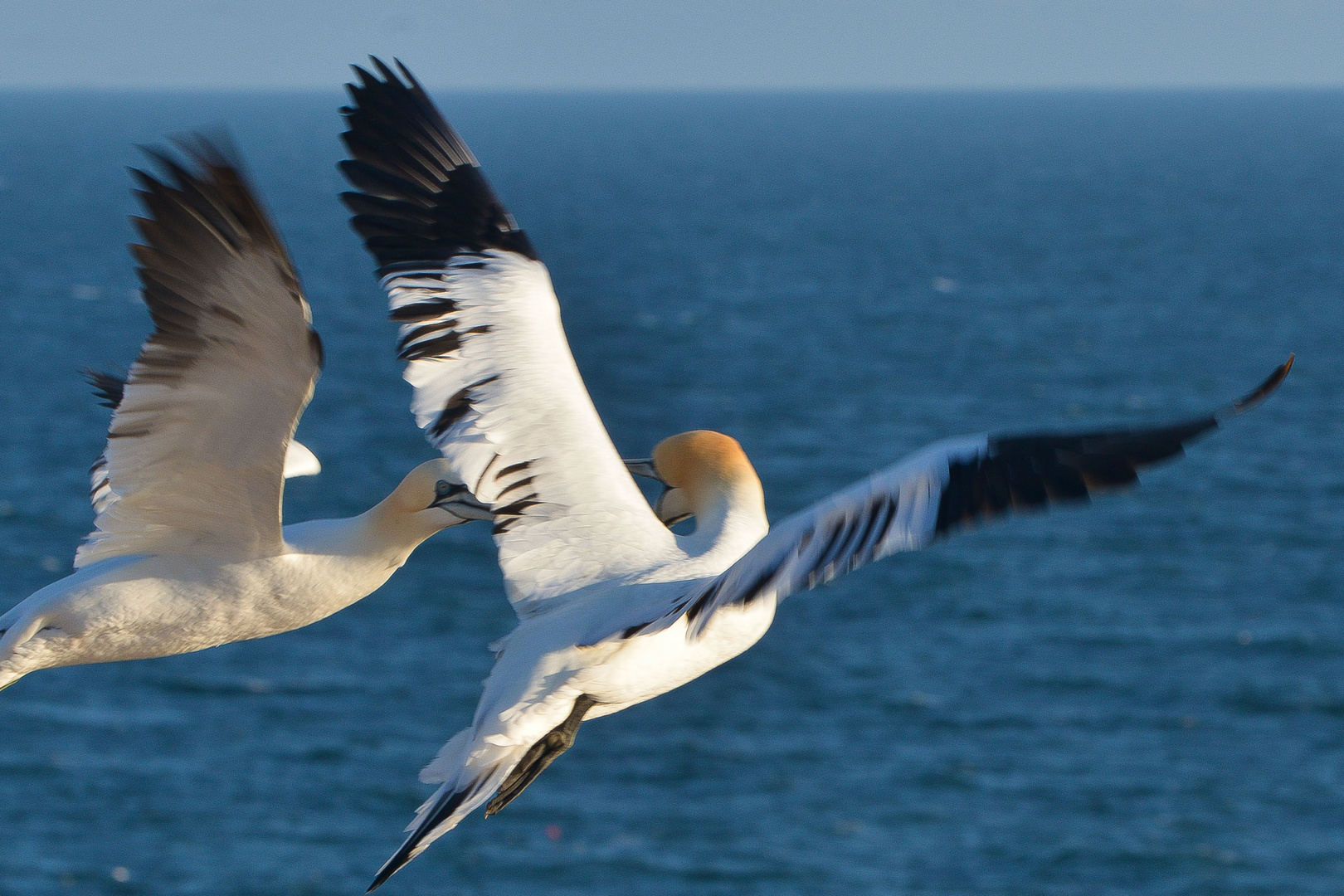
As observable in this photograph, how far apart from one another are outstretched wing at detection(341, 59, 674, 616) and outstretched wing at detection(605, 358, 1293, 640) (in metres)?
1.33

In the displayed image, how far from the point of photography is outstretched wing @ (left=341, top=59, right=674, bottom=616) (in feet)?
19.0

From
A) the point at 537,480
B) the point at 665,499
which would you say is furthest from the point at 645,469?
the point at 537,480

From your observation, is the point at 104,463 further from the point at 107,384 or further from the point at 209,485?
the point at 209,485

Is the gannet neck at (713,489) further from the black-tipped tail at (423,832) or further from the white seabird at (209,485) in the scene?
the black-tipped tail at (423,832)

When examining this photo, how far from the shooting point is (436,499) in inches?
245

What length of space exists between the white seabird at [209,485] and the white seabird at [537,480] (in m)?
0.50

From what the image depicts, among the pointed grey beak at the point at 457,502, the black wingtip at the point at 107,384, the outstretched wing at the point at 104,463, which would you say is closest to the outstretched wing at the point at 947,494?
the pointed grey beak at the point at 457,502

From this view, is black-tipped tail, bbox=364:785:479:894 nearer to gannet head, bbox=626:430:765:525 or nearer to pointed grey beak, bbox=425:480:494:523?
pointed grey beak, bbox=425:480:494:523

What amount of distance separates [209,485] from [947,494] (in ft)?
8.29

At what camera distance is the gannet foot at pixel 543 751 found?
217 inches

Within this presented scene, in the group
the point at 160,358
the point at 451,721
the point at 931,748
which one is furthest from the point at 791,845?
the point at 160,358

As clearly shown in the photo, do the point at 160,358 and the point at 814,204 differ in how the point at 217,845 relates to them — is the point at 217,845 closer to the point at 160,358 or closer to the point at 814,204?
the point at 160,358

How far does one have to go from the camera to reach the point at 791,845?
1318 inches

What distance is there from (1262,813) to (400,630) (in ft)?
61.0
